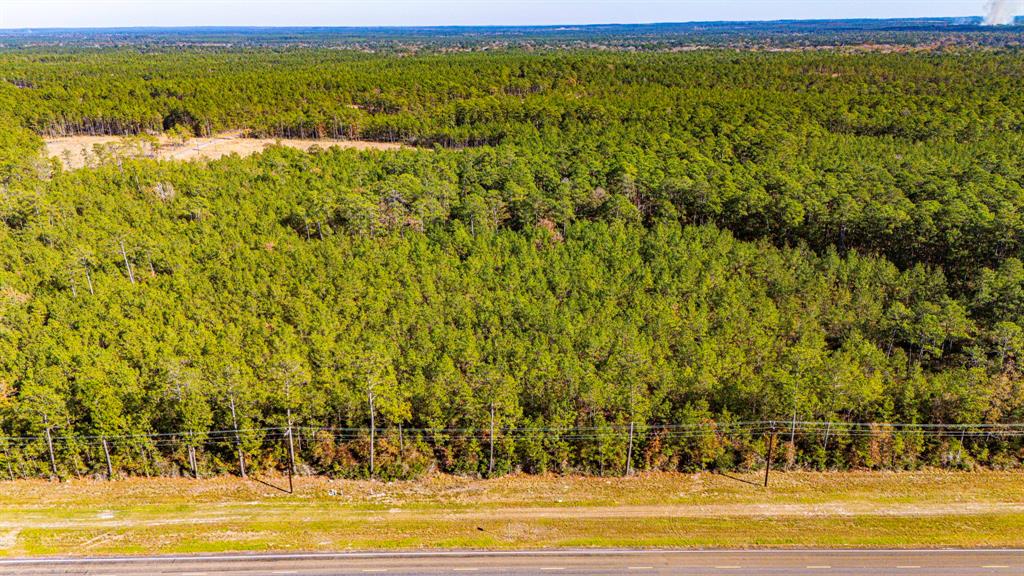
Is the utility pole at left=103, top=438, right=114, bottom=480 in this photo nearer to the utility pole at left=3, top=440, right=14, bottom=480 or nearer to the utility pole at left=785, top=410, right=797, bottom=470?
the utility pole at left=3, top=440, right=14, bottom=480

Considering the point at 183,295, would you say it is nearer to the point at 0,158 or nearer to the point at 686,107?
the point at 0,158

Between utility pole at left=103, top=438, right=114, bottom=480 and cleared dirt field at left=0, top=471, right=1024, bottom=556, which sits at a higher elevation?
utility pole at left=103, top=438, right=114, bottom=480

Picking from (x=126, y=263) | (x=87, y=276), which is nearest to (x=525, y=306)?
(x=126, y=263)

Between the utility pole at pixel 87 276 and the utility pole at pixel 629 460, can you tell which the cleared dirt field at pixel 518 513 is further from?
the utility pole at pixel 87 276

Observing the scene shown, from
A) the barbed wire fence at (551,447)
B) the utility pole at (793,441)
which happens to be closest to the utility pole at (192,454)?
the barbed wire fence at (551,447)

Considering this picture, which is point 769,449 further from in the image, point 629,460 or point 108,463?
point 108,463

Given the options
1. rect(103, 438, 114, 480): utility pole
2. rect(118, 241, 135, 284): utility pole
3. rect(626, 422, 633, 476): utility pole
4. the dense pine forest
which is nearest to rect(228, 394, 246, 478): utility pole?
the dense pine forest
